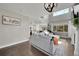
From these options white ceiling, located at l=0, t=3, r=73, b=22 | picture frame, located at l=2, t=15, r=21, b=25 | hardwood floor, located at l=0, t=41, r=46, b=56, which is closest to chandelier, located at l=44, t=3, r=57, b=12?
white ceiling, located at l=0, t=3, r=73, b=22

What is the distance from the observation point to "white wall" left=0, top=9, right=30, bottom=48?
248cm

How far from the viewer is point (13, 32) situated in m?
2.54

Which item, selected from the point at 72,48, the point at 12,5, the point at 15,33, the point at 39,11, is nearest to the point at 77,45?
the point at 72,48

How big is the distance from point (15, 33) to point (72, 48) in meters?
1.48

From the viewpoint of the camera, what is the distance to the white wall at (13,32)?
2.48 m

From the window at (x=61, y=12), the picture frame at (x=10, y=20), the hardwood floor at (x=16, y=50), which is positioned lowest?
the hardwood floor at (x=16, y=50)

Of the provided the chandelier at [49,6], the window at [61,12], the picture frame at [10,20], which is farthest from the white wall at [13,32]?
the window at [61,12]

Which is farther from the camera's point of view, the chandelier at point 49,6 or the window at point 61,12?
the chandelier at point 49,6

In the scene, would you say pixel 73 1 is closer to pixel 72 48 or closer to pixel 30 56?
pixel 72 48

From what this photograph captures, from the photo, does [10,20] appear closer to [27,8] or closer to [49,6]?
[27,8]

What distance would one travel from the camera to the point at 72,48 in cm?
240

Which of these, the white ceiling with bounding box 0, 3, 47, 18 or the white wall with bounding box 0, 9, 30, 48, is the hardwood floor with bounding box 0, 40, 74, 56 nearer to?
the white wall with bounding box 0, 9, 30, 48

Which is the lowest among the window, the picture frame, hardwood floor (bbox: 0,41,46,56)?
hardwood floor (bbox: 0,41,46,56)

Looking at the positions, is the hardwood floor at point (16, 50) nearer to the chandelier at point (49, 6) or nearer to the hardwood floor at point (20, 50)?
the hardwood floor at point (20, 50)
